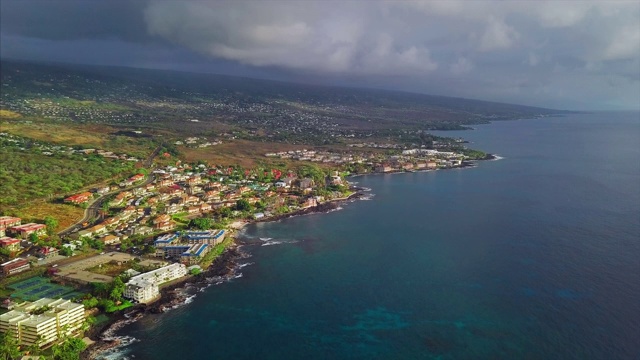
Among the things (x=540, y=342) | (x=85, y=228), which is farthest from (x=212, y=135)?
(x=540, y=342)

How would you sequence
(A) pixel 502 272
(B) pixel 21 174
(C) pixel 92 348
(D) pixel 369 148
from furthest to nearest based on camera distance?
(D) pixel 369 148 → (B) pixel 21 174 → (A) pixel 502 272 → (C) pixel 92 348

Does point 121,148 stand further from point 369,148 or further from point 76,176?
point 369,148

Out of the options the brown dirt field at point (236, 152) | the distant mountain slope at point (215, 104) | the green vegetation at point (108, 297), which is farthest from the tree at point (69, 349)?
the distant mountain slope at point (215, 104)

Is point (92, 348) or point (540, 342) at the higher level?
point (540, 342)

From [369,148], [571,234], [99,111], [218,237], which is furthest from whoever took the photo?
[99,111]

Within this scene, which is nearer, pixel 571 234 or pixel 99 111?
pixel 571 234

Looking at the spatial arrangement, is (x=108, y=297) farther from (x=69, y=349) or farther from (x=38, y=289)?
(x=69, y=349)

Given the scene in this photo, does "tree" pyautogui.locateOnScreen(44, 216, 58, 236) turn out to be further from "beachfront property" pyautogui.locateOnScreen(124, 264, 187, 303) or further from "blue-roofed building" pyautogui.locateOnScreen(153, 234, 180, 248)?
"beachfront property" pyautogui.locateOnScreen(124, 264, 187, 303)
